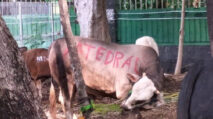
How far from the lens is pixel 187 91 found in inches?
83.4

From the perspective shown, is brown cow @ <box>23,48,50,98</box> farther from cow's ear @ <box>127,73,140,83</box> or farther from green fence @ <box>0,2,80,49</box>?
green fence @ <box>0,2,80,49</box>

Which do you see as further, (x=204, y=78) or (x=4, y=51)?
(x=4, y=51)

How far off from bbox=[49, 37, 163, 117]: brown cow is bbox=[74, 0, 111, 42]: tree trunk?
4.40 feet

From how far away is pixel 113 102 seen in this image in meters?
9.60

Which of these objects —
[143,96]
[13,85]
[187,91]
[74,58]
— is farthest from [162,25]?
[187,91]

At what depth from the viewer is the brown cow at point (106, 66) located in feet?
27.6

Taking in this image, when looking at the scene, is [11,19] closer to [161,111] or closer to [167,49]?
[167,49]

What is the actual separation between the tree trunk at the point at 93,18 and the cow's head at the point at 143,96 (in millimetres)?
2614

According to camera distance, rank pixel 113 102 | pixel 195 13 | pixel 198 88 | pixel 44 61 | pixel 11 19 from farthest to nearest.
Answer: pixel 11 19, pixel 195 13, pixel 44 61, pixel 113 102, pixel 198 88

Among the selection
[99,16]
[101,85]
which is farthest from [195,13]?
[101,85]

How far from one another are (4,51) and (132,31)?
375 inches

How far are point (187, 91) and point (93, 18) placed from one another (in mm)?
8043

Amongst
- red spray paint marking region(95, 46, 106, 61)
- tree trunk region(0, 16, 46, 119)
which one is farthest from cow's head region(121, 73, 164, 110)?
tree trunk region(0, 16, 46, 119)

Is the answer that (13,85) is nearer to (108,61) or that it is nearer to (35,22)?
(108,61)
